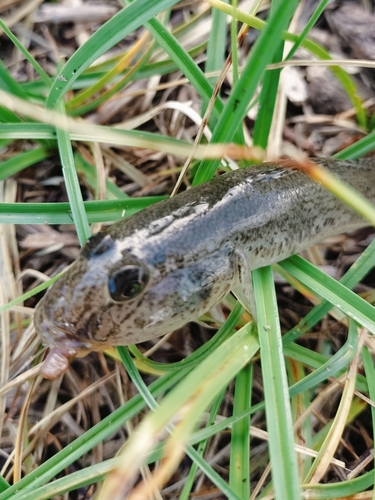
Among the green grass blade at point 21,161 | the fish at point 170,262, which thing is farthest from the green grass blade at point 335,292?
the green grass blade at point 21,161

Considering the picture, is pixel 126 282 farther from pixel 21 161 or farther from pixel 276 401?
pixel 21 161

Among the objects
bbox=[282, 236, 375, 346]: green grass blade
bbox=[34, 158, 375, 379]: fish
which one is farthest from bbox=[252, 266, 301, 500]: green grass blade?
bbox=[282, 236, 375, 346]: green grass blade

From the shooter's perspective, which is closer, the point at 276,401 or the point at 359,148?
the point at 276,401

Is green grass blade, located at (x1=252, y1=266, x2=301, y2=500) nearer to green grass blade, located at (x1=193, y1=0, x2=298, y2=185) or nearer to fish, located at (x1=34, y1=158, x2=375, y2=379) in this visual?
fish, located at (x1=34, y1=158, x2=375, y2=379)

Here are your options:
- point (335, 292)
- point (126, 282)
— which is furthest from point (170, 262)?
point (335, 292)

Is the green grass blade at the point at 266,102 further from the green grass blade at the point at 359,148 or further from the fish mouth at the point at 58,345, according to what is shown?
the fish mouth at the point at 58,345
